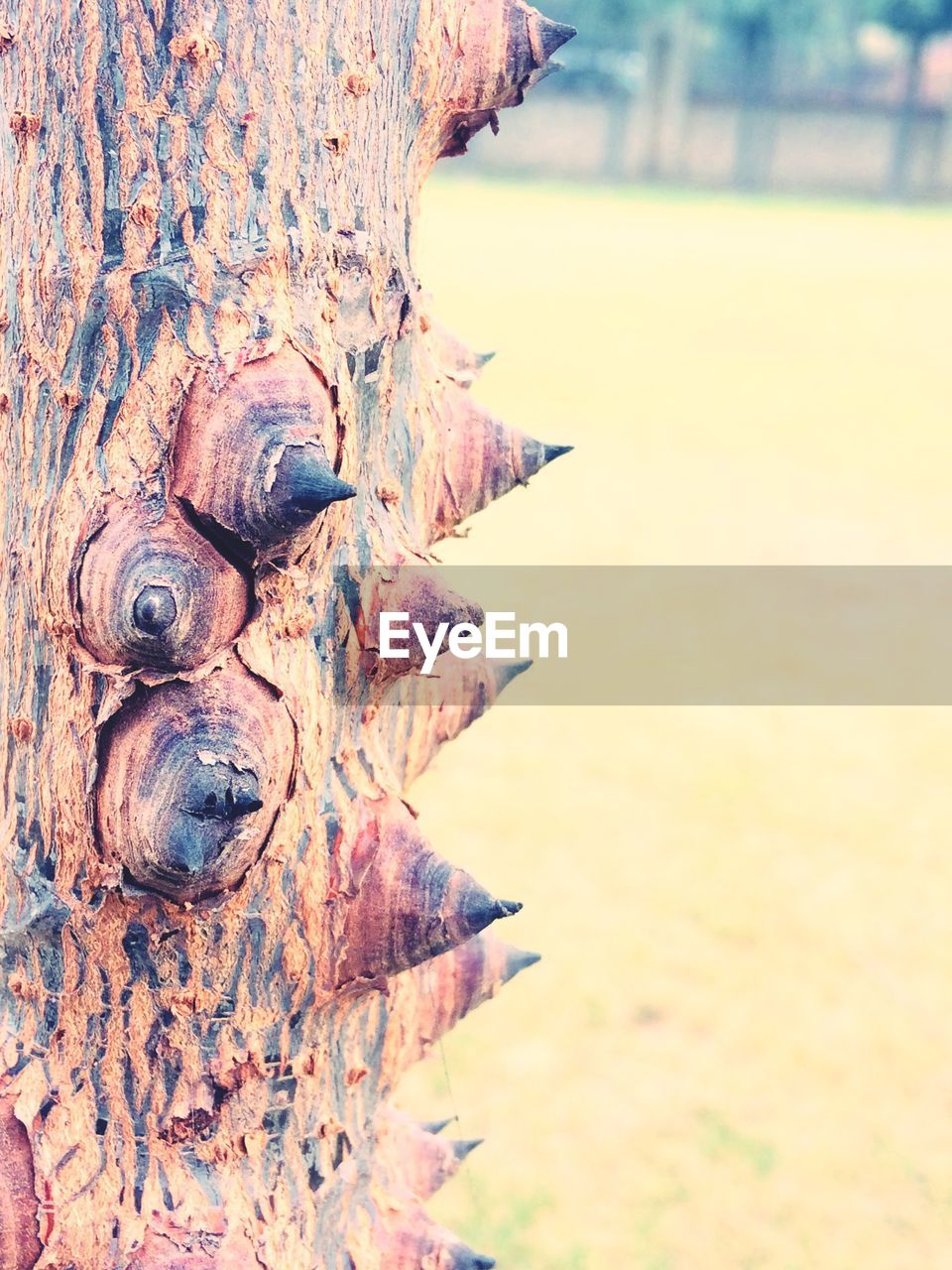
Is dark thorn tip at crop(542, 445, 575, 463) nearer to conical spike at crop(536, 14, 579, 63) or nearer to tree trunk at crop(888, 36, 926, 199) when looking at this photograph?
conical spike at crop(536, 14, 579, 63)

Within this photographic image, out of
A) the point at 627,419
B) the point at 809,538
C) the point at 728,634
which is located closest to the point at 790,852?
the point at 728,634

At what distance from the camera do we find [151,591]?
0.77 m

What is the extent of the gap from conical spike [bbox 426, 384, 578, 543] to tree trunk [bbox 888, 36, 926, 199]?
27.4 meters

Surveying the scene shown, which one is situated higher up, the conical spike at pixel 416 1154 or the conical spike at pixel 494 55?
the conical spike at pixel 494 55

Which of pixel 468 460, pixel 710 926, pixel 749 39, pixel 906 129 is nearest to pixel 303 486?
pixel 468 460

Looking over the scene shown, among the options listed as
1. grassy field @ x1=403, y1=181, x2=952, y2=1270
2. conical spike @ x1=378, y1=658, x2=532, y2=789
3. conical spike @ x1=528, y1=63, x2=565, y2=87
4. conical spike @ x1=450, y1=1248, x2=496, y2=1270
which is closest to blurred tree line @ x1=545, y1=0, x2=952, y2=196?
grassy field @ x1=403, y1=181, x2=952, y2=1270

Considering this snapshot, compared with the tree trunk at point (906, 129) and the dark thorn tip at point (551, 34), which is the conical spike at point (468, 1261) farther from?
the tree trunk at point (906, 129)

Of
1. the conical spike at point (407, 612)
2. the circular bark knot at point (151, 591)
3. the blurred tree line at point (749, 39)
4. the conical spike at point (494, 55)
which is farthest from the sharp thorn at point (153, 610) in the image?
the blurred tree line at point (749, 39)

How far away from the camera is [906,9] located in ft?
84.8

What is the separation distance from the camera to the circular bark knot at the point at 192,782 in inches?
31.0

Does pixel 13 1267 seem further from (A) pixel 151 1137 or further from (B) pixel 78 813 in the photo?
(B) pixel 78 813

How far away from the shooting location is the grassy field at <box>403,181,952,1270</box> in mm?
3098

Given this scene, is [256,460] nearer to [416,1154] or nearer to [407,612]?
[407,612]

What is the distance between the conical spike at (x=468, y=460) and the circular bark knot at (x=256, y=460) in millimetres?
198
